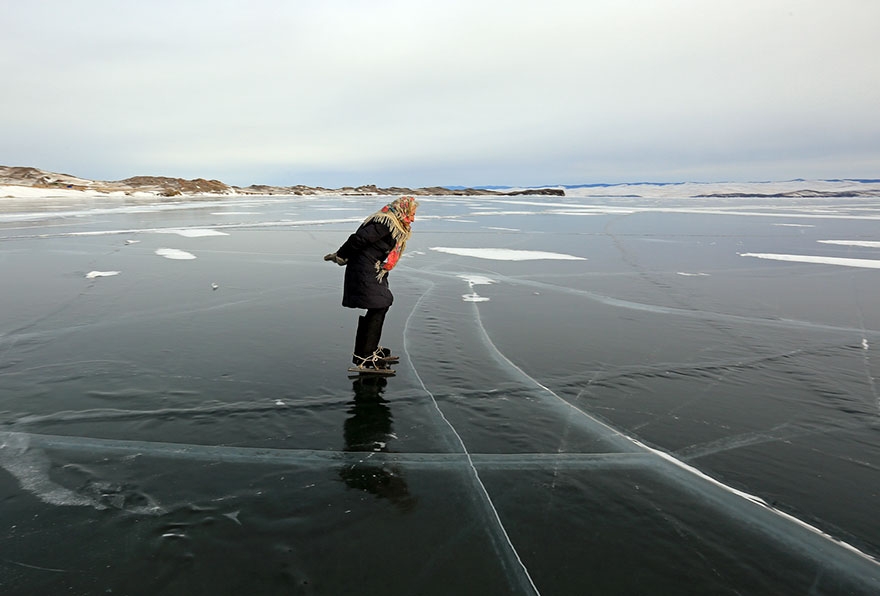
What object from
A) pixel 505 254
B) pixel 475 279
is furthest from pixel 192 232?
pixel 475 279

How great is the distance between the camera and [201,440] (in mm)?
3416

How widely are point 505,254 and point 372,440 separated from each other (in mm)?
10126

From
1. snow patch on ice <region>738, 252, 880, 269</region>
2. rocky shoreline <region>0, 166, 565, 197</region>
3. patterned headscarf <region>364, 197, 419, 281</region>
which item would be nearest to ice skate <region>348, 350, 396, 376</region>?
patterned headscarf <region>364, 197, 419, 281</region>

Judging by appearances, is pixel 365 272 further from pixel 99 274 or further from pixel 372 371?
pixel 99 274

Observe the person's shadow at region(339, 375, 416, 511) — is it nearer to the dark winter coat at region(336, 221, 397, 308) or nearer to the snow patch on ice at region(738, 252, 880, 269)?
the dark winter coat at region(336, 221, 397, 308)

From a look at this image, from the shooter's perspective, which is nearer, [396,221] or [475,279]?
[396,221]

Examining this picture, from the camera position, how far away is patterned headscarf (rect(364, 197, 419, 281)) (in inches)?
181

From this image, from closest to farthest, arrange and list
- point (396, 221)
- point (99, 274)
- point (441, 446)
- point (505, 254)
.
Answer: point (441, 446) → point (396, 221) → point (99, 274) → point (505, 254)

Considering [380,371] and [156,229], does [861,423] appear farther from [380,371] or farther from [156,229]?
[156,229]

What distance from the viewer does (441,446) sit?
11.3 feet

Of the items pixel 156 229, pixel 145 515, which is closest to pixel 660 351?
pixel 145 515

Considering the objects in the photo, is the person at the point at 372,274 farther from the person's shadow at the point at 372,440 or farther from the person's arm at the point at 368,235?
the person's shadow at the point at 372,440

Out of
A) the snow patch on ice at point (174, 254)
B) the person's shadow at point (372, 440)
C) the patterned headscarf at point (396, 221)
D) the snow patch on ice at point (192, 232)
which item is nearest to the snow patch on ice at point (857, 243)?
the patterned headscarf at point (396, 221)

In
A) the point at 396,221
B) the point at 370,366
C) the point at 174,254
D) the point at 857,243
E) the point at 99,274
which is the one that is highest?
the point at 396,221
